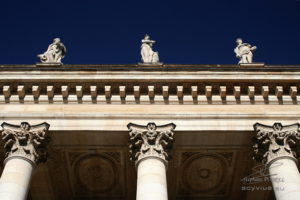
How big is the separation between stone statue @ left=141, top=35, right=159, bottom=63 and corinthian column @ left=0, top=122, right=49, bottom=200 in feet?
21.6

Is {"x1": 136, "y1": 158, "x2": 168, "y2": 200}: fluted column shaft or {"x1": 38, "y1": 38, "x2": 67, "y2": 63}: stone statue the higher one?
{"x1": 38, "y1": 38, "x2": 67, "y2": 63}: stone statue

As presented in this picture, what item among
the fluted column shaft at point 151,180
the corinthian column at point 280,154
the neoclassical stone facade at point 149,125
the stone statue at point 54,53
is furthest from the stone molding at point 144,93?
the fluted column shaft at point 151,180

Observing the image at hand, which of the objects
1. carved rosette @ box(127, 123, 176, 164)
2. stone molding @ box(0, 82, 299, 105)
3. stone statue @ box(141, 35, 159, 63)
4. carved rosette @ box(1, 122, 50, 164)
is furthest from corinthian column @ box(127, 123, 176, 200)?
stone statue @ box(141, 35, 159, 63)

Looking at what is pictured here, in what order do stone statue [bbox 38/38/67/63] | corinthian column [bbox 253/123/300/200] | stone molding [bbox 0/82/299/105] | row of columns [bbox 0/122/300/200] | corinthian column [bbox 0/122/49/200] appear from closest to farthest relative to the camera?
corinthian column [bbox 0/122/49/200], row of columns [bbox 0/122/300/200], corinthian column [bbox 253/123/300/200], stone molding [bbox 0/82/299/105], stone statue [bbox 38/38/67/63]

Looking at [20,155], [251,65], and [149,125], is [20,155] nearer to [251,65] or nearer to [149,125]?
[149,125]

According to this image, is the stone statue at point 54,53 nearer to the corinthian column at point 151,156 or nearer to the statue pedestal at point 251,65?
the corinthian column at point 151,156

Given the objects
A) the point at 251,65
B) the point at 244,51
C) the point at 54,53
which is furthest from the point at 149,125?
the point at 244,51

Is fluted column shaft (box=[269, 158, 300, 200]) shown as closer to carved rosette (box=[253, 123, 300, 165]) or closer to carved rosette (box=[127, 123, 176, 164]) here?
carved rosette (box=[253, 123, 300, 165])

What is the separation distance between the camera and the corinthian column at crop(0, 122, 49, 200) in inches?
575

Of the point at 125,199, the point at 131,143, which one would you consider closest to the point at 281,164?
the point at 131,143

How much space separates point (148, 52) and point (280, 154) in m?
8.58

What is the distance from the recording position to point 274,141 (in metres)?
16.4

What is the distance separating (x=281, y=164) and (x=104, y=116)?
7.13m

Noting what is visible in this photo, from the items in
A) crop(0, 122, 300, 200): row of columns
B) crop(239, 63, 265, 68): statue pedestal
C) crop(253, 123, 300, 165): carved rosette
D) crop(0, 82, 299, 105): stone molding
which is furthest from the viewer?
crop(239, 63, 265, 68): statue pedestal
